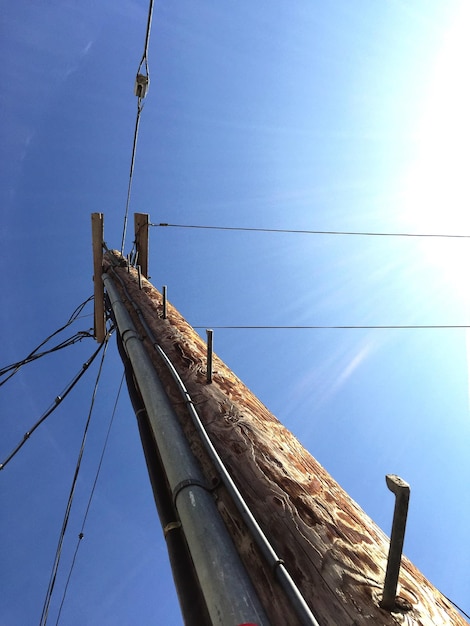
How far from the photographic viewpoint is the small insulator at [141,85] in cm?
565

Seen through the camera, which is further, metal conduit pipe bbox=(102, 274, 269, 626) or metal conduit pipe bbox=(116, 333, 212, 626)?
metal conduit pipe bbox=(116, 333, 212, 626)

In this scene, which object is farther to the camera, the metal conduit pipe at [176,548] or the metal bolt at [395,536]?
the metal conduit pipe at [176,548]

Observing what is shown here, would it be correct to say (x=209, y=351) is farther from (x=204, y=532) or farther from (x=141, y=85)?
(x=141, y=85)

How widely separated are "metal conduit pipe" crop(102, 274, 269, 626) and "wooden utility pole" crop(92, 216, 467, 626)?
7cm

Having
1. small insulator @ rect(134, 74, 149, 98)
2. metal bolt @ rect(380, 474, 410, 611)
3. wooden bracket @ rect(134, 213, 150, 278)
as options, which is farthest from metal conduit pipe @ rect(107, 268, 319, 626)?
wooden bracket @ rect(134, 213, 150, 278)

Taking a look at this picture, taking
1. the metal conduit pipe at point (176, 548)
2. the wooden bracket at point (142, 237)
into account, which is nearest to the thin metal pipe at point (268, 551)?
the metal conduit pipe at point (176, 548)

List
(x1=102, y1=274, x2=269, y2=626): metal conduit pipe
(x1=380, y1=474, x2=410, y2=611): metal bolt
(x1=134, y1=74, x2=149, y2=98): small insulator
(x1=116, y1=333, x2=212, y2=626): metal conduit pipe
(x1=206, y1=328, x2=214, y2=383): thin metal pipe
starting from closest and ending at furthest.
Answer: (x1=380, y1=474, x2=410, y2=611): metal bolt, (x1=102, y1=274, x2=269, y2=626): metal conduit pipe, (x1=116, y1=333, x2=212, y2=626): metal conduit pipe, (x1=206, y1=328, x2=214, y2=383): thin metal pipe, (x1=134, y1=74, x2=149, y2=98): small insulator

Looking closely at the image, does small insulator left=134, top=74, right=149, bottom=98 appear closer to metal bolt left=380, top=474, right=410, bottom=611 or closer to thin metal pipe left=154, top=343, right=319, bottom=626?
thin metal pipe left=154, top=343, right=319, bottom=626

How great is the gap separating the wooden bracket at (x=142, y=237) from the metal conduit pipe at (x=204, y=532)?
529cm

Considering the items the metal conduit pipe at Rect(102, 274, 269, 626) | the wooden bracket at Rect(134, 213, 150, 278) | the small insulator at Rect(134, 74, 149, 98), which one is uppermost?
the small insulator at Rect(134, 74, 149, 98)

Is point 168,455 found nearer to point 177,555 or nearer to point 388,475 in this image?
point 177,555

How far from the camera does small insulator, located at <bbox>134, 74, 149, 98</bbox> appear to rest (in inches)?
222

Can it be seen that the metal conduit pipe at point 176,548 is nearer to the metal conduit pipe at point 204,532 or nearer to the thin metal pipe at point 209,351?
the metal conduit pipe at point 204,532

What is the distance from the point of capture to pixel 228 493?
58.4 inches
